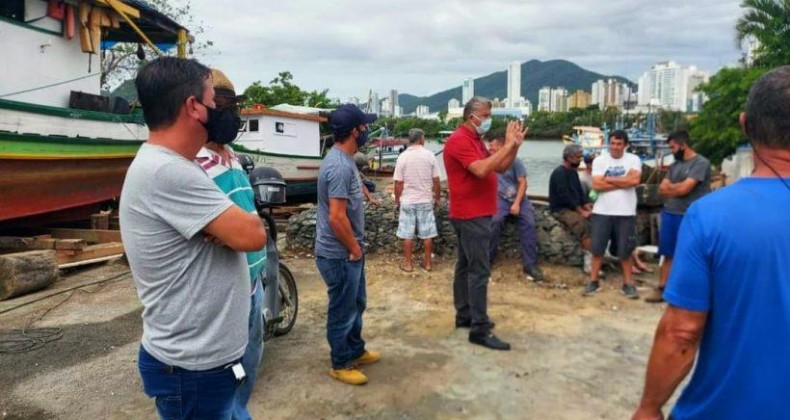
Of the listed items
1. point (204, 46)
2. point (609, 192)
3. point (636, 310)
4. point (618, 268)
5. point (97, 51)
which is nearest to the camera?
point (636, 310)

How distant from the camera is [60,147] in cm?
814

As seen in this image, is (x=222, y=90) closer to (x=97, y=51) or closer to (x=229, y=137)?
(x=229, y=137)

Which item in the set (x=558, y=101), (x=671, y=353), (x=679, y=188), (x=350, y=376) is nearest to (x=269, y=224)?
(x=350, y=376)

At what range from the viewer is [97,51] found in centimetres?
995

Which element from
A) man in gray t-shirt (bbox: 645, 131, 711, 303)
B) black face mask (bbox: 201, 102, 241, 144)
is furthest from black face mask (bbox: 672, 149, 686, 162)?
black face mask (bbox: 201, 102, 241, 144)

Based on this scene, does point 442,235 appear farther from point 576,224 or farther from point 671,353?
point 671,353

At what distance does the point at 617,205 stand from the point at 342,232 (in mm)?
3503

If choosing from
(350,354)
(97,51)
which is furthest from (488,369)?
(97,51)

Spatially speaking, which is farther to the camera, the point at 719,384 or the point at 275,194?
the point at 275,194

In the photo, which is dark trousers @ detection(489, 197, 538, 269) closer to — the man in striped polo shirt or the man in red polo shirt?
the man in red polo shirt

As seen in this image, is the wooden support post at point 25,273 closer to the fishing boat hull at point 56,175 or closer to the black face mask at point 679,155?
the fishing boat hull at point 56,175

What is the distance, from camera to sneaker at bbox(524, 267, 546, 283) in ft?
21.1

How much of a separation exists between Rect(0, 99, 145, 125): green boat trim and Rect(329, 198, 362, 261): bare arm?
580 cm

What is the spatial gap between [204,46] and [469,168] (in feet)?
68.9
